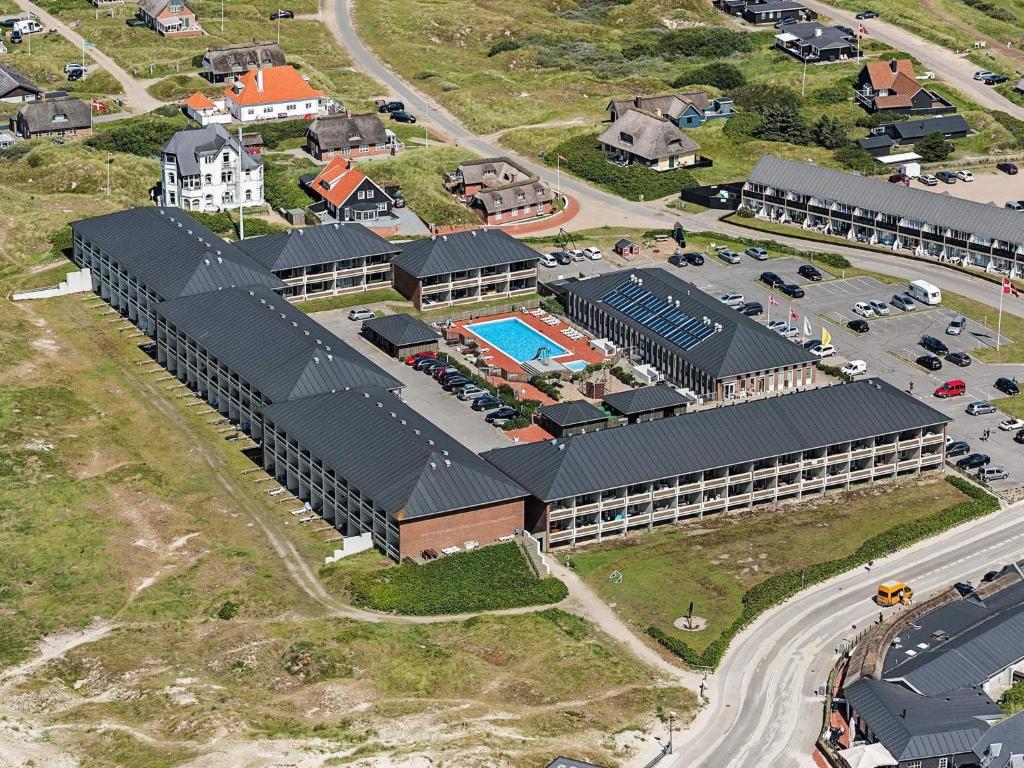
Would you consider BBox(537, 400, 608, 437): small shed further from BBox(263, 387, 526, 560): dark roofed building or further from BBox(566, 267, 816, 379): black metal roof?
BBox(263, 387, 526, 560): dark roofed building

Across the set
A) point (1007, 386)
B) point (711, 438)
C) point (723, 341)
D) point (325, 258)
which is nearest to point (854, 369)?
point (723, 341)

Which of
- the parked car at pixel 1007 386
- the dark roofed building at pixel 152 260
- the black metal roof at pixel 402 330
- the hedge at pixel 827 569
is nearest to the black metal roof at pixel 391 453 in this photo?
the hedge at pixel 827 569

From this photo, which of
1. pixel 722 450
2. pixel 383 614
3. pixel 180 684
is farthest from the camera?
pixel 722 450

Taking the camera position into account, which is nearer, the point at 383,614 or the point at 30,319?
the point at 383,614

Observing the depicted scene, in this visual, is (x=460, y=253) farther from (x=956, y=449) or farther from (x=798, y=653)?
(x=798, y=653)

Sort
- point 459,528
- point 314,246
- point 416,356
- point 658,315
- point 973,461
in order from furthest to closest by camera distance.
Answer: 1. point 314,246
2. point 658,315
3. point 416,356
4. point 973,461
5. point 459,528

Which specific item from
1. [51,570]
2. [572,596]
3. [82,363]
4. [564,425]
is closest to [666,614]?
[572,596]

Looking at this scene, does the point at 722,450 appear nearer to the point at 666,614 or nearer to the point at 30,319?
the point at 666,614
